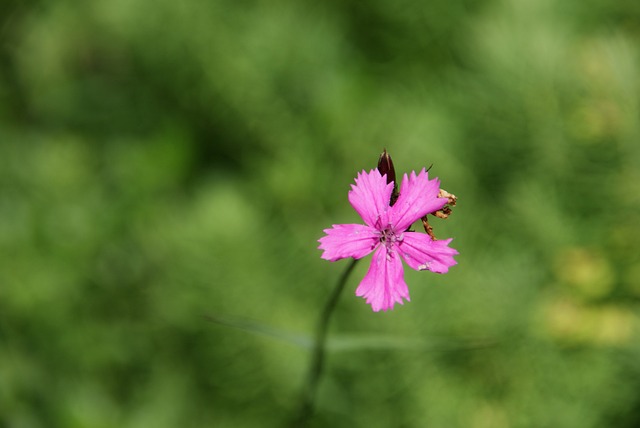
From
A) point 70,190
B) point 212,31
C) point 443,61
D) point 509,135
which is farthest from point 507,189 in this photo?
point 70,190

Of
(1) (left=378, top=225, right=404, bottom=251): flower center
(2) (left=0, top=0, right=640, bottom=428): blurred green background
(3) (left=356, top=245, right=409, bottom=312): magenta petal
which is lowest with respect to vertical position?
(3) (left=356, top=245, right=409, bottom=312): magenta petal

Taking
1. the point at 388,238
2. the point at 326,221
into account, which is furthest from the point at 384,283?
the point at 326,221

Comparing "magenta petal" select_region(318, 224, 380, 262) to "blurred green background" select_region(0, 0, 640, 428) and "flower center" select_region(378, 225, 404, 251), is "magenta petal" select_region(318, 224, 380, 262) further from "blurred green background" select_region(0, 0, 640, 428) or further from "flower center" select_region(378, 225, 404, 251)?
"blurred green background" select_region(0, 0, 640, 428)

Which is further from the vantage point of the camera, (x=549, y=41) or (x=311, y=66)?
(x=311, y=66)

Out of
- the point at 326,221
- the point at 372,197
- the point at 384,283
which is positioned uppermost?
the point at 326,221

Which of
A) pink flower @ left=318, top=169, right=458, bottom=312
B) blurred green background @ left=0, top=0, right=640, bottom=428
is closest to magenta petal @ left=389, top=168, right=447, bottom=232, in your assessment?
pink flower @ left=318, top=169, right=458, bottom=312

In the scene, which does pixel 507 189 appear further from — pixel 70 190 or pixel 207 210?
pixel 70 190

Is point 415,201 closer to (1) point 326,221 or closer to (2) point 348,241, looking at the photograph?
(2) point 348,241
